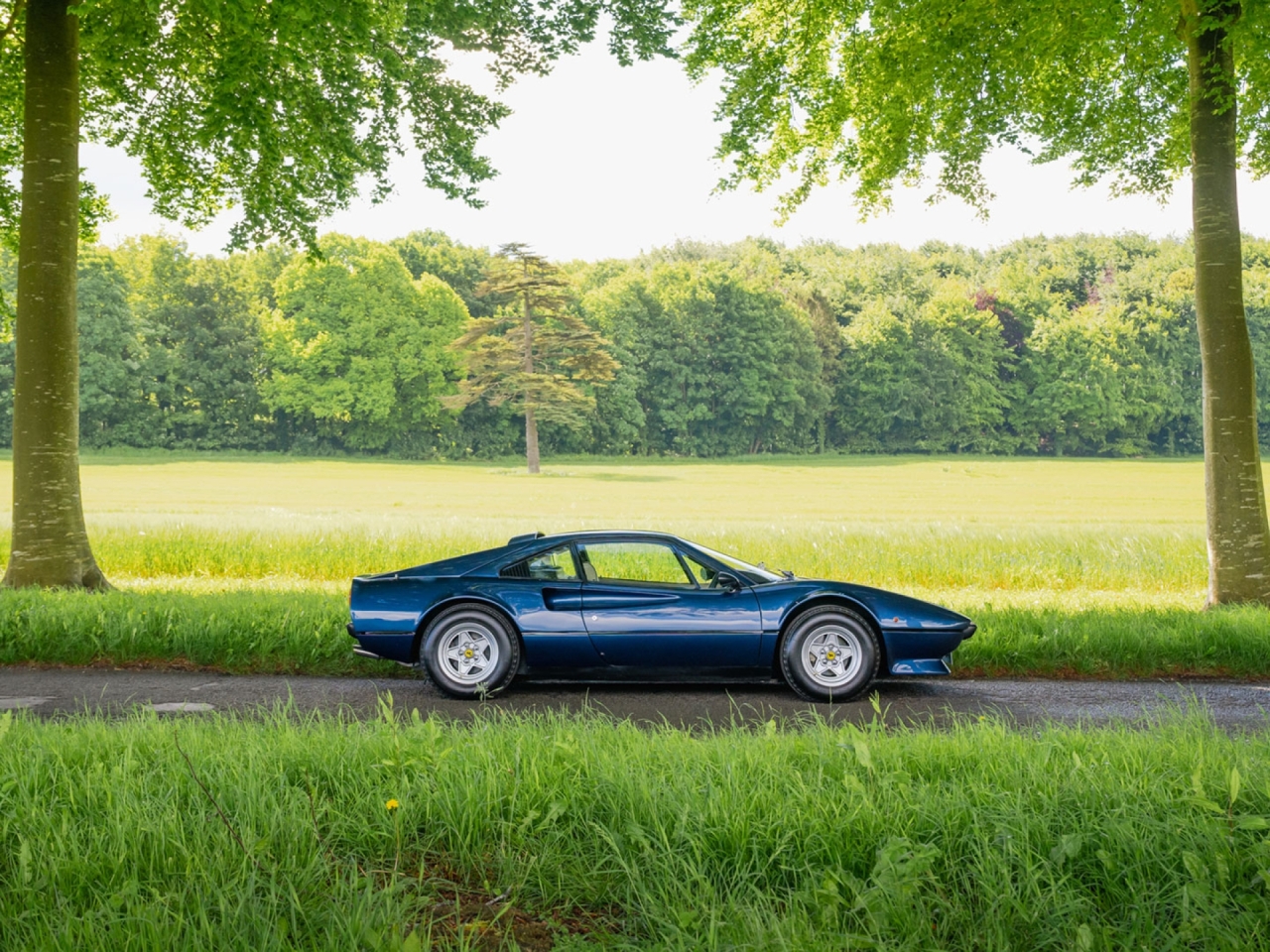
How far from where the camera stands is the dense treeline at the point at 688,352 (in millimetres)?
66000

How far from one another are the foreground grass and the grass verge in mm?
4195

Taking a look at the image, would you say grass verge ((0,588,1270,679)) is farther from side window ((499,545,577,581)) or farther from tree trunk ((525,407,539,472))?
tree trunk ((525,407,539,472))

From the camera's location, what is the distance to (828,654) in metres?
7.72

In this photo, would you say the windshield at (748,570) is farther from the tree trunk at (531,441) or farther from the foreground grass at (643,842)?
the tree trunk at (531,441)

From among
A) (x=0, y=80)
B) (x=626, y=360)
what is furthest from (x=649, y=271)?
(x=0, y=80)

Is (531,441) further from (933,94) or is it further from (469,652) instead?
(469,652)

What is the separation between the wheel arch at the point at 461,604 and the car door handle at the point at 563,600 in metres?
0.29

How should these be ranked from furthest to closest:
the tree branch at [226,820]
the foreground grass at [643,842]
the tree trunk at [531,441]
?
the tree trunk at [531,441] < the tree branch at [226,820] < the foreground grass at [643,842]

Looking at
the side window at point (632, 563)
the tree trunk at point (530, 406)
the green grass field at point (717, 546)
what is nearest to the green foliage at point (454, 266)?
the tree trunk at point (530, 406)

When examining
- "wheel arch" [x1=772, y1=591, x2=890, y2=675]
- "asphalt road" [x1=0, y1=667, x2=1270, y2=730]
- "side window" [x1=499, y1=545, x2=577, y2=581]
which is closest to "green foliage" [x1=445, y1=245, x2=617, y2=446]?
"asphalt road" [x1=0, y1=667, x2=1270, y2=730]

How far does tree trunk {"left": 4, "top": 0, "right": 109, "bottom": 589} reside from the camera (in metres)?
12.6

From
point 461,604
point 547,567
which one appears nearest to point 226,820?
point 461,604

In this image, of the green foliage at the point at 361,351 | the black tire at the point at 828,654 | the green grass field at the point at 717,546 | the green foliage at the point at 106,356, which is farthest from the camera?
the green foliage at the point at 361,351

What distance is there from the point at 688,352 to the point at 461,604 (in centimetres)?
6900
